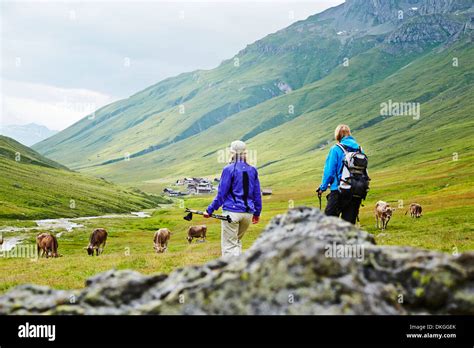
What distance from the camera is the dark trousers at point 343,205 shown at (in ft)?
55.8

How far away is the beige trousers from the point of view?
16.7 meters

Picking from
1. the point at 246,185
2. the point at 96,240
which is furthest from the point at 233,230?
the point at 96,240

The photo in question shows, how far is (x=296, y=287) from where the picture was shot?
27.1ft

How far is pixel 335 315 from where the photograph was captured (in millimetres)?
7930

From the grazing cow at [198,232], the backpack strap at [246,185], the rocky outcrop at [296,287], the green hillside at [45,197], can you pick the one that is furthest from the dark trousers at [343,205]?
the green hillside at [45,197]

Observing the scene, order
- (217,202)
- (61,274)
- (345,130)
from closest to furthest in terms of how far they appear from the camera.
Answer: (217,202)
(345,130)
(61,274)

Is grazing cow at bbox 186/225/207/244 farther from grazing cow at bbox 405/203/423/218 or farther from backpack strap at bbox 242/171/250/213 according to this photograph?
backpack strap at bbox 242/171/250/213

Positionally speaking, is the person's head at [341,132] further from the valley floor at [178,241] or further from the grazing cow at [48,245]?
the grazing cow at [48,245]

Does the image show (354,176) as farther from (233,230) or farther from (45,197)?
(45,197)

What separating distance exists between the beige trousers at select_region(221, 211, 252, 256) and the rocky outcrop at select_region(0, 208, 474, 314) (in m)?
7.67

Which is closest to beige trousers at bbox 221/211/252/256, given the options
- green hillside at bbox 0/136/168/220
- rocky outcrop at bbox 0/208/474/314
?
rocky outcrop at bbox 0/208/474/314
